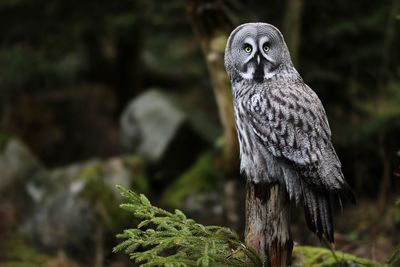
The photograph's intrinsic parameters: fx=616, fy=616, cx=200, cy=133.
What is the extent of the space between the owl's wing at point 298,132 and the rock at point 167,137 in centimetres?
548

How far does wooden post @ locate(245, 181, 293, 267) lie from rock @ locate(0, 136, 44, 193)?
5698mm

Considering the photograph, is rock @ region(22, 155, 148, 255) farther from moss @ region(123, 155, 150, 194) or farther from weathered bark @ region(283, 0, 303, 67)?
weathered bark @ region(283, 0, 303, 67)

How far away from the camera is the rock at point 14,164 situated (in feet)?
27.0

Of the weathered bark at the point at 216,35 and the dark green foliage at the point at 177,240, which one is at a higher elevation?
the weathered bark at the point at 216,35

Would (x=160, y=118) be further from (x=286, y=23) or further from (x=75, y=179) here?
(x=286, y=23)

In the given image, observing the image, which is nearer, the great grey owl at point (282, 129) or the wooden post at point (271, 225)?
the great grey owl at point (282, 129)

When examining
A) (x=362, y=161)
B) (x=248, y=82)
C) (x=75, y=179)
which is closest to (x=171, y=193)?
(x=75, y=179)

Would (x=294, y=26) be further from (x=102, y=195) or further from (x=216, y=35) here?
(x=102, y=195)

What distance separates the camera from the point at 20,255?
23.6 ft

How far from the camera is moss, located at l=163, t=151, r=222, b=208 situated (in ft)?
26.3

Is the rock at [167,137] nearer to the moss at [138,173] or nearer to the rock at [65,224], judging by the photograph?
the moss at [138,173]

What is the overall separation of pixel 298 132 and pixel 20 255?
5021 millimetres

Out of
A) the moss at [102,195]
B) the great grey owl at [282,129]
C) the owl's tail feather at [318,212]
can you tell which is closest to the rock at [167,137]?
the moss at [102,195]

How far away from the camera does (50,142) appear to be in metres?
9.93
